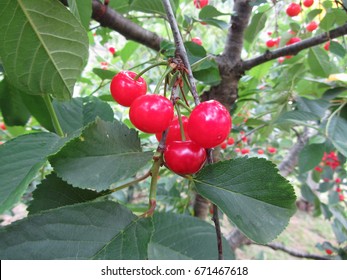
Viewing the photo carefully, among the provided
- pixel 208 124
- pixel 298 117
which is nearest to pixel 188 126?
pixel 208 124

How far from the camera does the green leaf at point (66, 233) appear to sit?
508mm

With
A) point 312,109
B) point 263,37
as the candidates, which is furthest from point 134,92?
point 263,37

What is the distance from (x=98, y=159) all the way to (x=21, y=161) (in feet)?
0.52

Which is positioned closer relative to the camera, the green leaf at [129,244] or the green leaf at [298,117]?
the green leaf at [129,244]

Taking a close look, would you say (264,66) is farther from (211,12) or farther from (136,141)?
(136,141)

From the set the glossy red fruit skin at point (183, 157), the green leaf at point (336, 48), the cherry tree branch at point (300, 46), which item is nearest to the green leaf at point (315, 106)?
the green leaf at point (336, 48)

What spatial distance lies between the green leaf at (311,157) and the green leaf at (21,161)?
1.35 m

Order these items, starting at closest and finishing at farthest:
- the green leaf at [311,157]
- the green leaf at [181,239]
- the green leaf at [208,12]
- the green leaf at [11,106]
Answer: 1. the green leaf at [181,239]
2. the green leaf at [11,106]
3. the green leaf at [208,12]
4. the green leaf at [311,157]

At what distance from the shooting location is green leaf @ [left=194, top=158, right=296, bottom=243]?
561 millimetres

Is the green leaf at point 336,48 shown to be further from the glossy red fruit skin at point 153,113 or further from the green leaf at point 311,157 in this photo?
the glossy red fruit skin at point 153,113

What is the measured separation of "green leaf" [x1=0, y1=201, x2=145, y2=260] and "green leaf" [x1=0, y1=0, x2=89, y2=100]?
9.8 inches

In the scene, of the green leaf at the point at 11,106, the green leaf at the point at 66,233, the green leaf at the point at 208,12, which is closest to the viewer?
the green leaf at the point at 66,233

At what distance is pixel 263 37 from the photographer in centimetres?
308

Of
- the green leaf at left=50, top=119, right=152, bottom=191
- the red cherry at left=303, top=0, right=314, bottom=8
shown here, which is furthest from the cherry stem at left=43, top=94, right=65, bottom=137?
the red cherry at left=303, top=0, right=314, bottom=8
